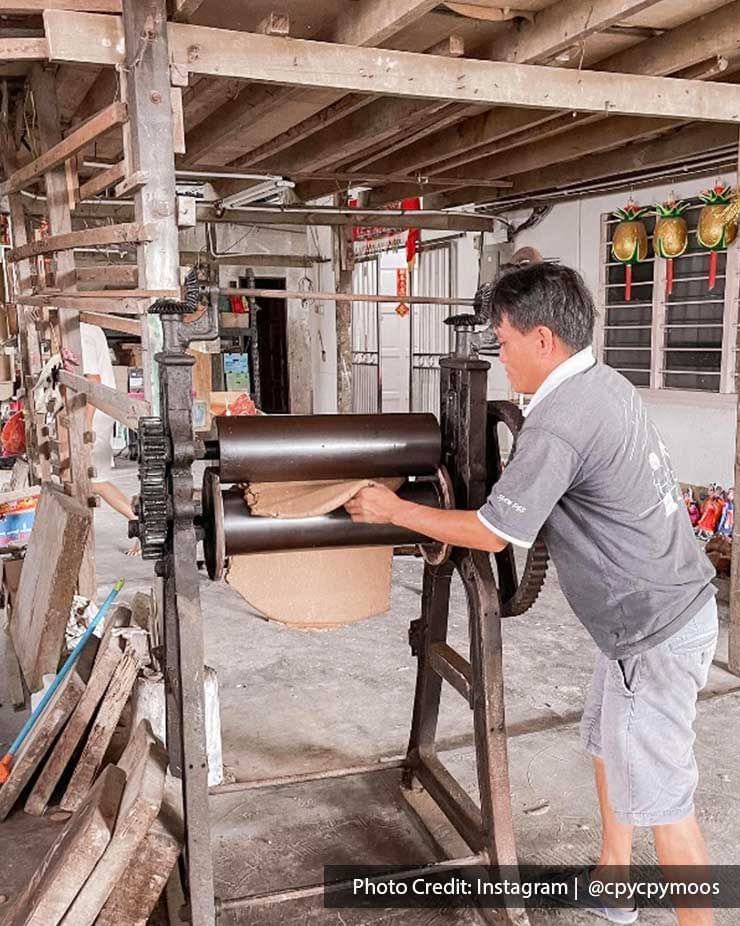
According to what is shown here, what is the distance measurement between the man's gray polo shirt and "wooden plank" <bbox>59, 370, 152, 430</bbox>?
1.05 m

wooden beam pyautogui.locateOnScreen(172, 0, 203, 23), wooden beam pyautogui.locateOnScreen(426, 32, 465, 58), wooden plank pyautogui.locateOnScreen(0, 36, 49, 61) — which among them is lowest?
wooden plank pyautogui.locateOnScreen(0, 36, 49, 61)

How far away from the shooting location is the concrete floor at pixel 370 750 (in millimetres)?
2352

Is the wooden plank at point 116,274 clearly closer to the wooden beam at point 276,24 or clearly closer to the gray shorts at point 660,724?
the wooden beam at point 276,24

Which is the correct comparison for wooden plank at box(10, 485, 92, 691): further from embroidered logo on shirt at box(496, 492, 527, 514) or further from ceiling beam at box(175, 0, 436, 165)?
embroidered logo on shirt at box(496, 492, 527, 514)

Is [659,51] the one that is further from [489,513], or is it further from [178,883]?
[178,883]

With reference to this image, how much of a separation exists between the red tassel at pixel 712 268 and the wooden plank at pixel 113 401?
4141 mm

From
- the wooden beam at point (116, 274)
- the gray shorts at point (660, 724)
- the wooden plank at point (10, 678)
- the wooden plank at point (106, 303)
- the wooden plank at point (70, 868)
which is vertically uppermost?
the wooden beam at point (116, 274)

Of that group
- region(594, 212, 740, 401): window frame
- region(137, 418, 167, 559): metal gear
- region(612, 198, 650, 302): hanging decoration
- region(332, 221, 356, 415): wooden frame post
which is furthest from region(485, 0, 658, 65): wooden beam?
region(332, 221, 356, 415): wooden frame post

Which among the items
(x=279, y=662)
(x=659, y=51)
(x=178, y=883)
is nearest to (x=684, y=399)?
(x=659, y=51)

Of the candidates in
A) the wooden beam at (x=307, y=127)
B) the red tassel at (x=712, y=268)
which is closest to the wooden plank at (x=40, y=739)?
the wooden beam at (x=307, y=127)

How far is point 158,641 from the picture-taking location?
2.78m

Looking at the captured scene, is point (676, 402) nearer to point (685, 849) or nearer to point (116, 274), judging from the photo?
point (116, 274)

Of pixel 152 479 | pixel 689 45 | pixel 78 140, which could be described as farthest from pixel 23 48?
pixel 689 45

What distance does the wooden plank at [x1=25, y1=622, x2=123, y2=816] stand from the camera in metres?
2.65
